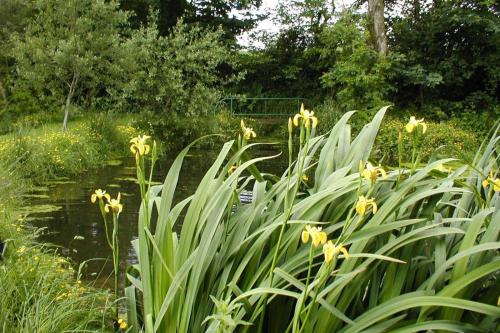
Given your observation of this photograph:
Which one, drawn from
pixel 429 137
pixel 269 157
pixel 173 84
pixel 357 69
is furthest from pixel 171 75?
pixel 269 157

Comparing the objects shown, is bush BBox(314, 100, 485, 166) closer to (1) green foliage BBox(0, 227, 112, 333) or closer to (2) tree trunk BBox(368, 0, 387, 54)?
(2) tree trunk BBox(368, 0, 387, 54)

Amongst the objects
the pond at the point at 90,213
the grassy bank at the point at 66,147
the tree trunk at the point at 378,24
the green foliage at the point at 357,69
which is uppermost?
the tree trunk at the point at 378,24

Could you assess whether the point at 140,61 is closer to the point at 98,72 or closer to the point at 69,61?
the point at 98,72

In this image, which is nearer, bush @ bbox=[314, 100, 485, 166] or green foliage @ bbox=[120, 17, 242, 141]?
bush @ bbox=[314, 100, 485, 166]

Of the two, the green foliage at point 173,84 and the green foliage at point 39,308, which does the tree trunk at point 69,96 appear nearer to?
the green foliage at point 173,84

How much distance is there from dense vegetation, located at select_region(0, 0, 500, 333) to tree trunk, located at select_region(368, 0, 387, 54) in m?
0.09

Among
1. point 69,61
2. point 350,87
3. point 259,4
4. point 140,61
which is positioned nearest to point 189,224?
point 69,61

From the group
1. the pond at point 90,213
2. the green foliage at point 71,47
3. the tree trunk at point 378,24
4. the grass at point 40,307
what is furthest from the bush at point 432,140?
the grass at point 40,307

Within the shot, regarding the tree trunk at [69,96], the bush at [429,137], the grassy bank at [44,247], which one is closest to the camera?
the grassy bank at [44,247]

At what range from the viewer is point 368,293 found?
5.27 ft

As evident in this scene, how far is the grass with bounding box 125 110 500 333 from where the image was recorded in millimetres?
1340

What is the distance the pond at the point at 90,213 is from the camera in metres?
4.48

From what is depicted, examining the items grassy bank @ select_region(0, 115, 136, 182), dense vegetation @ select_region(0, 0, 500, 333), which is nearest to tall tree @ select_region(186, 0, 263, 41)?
dense vegetation @ select_region(0, 0, 500, 333)

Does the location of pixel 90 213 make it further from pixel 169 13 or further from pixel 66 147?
pixel 169 13
